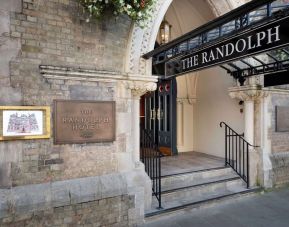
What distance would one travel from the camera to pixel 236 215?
433 cm

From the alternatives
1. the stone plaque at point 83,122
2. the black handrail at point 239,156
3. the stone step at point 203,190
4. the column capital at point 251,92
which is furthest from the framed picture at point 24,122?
the column capital at point 251,92

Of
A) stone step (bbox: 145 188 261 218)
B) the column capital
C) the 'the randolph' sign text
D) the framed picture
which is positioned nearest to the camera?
the 'the randolph' sign text

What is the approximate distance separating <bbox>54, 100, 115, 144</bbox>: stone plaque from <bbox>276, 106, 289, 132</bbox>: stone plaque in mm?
4259

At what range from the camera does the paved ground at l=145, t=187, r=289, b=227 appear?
4016 millimetres

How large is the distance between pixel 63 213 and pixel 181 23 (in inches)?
245

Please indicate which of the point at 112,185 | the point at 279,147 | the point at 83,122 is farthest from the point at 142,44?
the point at 279,147

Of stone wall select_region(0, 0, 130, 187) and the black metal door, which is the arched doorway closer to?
the black metal door

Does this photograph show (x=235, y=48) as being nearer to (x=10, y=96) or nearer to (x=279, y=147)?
(x=10, y=96)

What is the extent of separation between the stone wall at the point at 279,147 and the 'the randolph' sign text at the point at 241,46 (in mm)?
3096

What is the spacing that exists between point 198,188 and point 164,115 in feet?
9.62

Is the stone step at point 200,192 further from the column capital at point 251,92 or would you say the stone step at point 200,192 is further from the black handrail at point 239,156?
the column capital at point 251,92

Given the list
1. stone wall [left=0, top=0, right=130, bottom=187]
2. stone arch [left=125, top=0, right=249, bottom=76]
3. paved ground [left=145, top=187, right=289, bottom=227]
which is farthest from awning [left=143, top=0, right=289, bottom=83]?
paved ground [left=145, top=187, right=289, bottom=227]

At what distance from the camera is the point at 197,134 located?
8.12 m

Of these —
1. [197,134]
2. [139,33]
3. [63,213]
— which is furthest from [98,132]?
[197,134]
